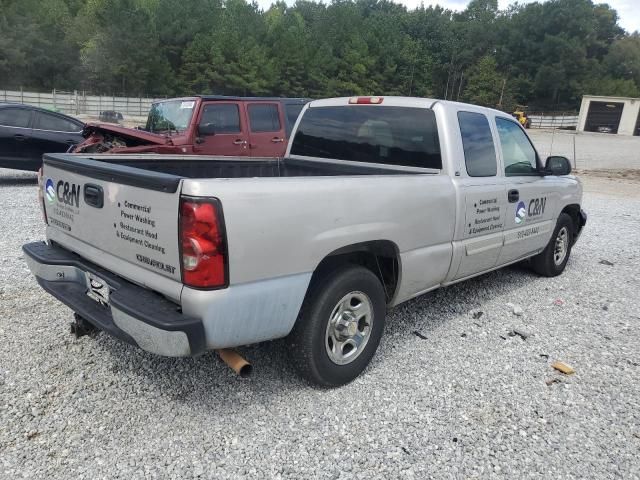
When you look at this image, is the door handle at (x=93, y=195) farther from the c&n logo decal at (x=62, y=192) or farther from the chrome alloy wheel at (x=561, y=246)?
the chrome alloy wheel at (x=561, y=246)

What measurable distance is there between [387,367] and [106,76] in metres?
72.1

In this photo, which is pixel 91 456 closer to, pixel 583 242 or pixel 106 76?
pixel 583 242

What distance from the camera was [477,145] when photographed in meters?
3.97

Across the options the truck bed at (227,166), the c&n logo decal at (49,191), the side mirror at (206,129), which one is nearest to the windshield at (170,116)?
the side mirror at (206,129)

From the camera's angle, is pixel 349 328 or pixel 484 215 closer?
pixel 349 328

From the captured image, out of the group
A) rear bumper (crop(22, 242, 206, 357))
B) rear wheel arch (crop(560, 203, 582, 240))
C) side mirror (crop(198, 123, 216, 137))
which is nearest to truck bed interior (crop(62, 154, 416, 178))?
rear bumper (crop(22, 242, 206, 357))

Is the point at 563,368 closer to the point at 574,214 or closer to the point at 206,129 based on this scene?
the point at 574,214

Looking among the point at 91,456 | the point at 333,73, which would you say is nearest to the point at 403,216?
the point at 91,456

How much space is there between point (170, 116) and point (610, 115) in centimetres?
5659

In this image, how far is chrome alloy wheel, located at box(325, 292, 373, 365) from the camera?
3012 millimetres

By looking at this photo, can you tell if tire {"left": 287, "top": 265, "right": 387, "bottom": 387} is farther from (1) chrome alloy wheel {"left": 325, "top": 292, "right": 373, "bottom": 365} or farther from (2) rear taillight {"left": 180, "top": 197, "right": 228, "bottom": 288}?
(2) rear taillight {"left": 180, "top": 197, "right": 228, "bottom": 288}

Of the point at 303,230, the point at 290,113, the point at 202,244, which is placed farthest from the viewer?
the point at 290,113

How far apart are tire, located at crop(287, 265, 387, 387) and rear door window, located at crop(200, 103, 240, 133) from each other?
6222mm

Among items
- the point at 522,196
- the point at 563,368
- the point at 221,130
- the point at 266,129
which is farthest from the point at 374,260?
the point at 266,129
